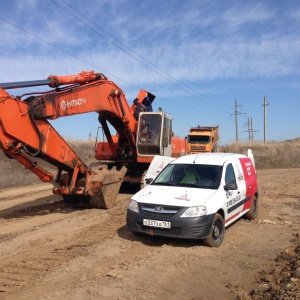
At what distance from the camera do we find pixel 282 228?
910cm

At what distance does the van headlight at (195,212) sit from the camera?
6.91m

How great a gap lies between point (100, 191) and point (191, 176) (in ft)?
11.1

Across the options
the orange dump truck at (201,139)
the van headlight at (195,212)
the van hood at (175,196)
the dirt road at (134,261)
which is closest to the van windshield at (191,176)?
the van hood at (175,196)

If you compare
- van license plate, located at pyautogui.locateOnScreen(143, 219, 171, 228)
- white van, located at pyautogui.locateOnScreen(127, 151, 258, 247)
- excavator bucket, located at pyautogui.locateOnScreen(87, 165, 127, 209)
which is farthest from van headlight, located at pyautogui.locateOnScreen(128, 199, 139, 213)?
excavator bucket, located at pyautogui.locateOnScreen(87, 165, 127, 209)

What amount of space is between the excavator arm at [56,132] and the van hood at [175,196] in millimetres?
2902

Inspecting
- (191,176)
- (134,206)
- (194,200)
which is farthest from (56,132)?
(194,200)

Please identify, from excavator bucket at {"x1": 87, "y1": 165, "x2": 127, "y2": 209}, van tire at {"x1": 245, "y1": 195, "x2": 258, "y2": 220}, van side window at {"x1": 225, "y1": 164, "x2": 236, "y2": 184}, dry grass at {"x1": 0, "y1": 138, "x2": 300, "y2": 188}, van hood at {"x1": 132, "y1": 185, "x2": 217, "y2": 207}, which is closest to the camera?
van hood at {"x1": 132, "y1": 185, "x2": 217, "y2": 207}

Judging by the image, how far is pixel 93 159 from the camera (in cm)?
2877

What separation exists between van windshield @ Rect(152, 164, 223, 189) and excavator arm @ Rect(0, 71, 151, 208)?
2.61 m

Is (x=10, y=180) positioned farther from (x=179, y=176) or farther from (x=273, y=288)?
(x=273, y=288)

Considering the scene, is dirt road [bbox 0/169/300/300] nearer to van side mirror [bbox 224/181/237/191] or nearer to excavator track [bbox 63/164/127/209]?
excavator track [bbox 63/164/127/209]

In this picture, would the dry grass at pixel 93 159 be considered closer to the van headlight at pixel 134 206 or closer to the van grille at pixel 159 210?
the van headlight at pixel 134 206

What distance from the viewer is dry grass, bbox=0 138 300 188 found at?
21.1m

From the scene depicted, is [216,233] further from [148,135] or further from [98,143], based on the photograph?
[98,143]
